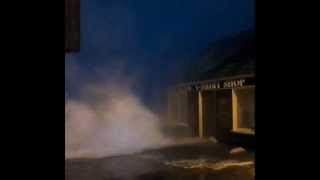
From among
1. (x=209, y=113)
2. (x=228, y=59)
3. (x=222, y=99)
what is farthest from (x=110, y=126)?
(x=228, y=59)

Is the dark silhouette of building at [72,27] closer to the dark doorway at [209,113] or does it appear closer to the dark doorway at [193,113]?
the dark doorway at [193,113]

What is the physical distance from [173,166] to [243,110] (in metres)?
0.96

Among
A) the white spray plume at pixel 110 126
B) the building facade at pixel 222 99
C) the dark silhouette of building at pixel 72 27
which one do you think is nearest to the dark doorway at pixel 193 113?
the building facade at pixel 222 99

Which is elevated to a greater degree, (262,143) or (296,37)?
(296,37)

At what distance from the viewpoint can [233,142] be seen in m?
4.11

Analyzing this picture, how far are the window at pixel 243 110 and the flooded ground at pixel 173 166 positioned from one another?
0.30 metres

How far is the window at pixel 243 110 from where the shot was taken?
3.91 m

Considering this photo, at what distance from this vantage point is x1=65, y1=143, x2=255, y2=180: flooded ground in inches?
149

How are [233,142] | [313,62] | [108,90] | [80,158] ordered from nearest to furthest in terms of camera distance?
[313,62] < [80,158] < [108,90] < [233,142]

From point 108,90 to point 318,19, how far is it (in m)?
2.99

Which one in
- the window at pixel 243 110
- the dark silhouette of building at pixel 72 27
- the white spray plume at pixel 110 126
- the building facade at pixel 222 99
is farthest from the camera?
the building facade at pixel 222 99

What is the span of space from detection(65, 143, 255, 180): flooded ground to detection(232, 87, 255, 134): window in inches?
11.8
